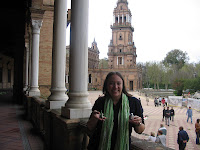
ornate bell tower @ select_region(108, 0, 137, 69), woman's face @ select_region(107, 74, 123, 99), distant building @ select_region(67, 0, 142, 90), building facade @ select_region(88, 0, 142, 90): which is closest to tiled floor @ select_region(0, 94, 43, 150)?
woman's face @ select_region(107, 74, 123, 99)

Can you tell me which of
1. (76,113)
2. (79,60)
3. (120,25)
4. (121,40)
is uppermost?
(120,25)

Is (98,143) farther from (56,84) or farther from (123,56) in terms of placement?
(123,56)

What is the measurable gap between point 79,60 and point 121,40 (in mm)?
62745

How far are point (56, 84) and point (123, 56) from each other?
6093 cm

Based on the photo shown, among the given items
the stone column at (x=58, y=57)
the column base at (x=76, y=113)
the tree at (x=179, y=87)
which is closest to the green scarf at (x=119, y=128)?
the column base at (x=76, y=113)

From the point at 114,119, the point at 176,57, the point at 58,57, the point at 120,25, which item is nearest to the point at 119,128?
the point at 114,119

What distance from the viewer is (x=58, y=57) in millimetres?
4992

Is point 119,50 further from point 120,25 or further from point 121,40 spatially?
point 120,25

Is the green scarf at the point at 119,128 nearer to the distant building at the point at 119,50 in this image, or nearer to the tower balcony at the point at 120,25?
the distant building at the point at 119,50

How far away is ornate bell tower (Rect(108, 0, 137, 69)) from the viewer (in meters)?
64.6

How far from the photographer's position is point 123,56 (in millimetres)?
65062

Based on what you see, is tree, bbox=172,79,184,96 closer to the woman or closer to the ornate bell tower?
the ornate bell tower

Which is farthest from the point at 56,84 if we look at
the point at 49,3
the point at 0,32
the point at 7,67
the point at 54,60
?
the point at 7,67

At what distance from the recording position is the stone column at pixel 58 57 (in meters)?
4.89
